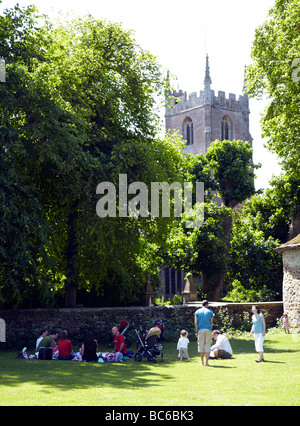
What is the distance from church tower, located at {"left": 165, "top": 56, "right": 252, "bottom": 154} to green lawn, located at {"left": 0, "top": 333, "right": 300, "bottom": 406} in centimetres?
6396

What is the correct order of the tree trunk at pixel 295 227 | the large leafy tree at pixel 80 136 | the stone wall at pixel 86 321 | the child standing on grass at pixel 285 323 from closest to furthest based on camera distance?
the large leafy tree at pixel 80 136 → the stone wall at pixel 86 321 → the child standing on grass at pixel 285 323 → the tree trunk at pixel 295 227

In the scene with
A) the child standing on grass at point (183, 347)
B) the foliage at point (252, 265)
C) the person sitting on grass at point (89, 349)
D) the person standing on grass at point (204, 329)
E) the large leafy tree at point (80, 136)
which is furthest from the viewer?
the foliage at point (252, 265)

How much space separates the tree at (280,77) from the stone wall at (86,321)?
8.51m

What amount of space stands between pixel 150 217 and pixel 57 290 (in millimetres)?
5633

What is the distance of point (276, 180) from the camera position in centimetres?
3931

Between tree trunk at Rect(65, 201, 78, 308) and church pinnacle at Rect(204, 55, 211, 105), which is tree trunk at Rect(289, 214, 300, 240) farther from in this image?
church pinnacle at Rect(204, 55, 211, 105)

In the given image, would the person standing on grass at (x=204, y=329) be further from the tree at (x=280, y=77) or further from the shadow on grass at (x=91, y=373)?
the tree at (x=280, y=77)

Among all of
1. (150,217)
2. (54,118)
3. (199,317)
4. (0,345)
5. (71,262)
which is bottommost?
(0,345)

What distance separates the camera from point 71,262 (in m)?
23.6

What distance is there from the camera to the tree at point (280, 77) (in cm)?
2298

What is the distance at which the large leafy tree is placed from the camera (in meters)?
19.4

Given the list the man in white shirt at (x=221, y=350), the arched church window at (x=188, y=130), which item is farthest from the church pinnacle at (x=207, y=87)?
the man in white shirt at (x=221, y=350)

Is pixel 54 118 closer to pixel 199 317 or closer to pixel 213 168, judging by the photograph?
pixel 199 317
